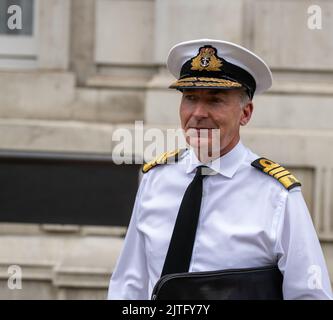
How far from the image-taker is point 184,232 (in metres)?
2.64

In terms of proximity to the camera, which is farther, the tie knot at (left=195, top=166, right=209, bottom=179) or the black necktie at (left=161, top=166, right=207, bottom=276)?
the tie knot at (left=195, top=166, right=209, bottom=179)

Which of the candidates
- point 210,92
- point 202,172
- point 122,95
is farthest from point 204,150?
point 122,95

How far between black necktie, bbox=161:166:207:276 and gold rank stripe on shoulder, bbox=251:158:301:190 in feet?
0.73

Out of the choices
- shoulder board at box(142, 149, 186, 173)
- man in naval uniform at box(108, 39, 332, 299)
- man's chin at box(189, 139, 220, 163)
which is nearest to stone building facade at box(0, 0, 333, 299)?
shoulder board at box(142, 149, 186, 173)

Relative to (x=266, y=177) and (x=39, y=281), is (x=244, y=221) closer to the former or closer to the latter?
(x=266, y=177)

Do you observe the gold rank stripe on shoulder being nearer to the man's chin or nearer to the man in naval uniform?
the man in naval uniform

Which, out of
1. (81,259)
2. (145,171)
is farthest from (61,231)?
(145,171)

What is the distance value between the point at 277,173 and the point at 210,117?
0.31 metres

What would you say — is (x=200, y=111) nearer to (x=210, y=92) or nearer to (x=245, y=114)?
(x=210, y=92)

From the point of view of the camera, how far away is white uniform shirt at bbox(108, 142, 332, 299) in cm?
251

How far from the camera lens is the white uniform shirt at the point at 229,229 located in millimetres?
2508

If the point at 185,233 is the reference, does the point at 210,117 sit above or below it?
above

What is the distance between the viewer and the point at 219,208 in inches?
105

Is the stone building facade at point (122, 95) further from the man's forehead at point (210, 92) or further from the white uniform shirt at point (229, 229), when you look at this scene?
the man's forehead at point (210, 92)
